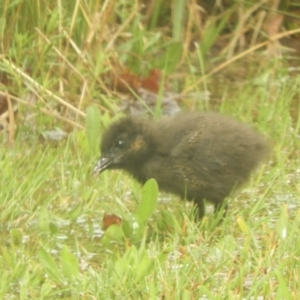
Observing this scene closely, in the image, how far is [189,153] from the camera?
15.1 feet

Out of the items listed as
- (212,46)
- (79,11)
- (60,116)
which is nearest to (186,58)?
(212,46)

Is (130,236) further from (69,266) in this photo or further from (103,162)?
(69,266)

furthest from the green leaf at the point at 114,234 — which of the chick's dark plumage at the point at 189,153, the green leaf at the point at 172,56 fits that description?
the green leaf at the point at 172,56

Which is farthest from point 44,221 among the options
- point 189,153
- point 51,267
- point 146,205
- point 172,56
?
point 172,56

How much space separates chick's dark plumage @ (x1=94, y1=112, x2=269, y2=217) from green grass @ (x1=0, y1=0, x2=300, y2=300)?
13 cm

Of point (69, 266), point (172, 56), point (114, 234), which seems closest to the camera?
point (69, 266)

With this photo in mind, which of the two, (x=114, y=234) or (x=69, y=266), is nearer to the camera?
(x=69, y=266)

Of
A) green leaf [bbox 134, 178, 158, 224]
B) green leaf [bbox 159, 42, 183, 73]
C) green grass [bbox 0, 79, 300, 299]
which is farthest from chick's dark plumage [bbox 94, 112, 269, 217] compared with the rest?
green leaf [bbox 159, 42, 183, 73]

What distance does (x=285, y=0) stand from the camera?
7.67m

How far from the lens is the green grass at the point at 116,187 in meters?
3.66

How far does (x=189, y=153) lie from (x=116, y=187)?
0.66 metres

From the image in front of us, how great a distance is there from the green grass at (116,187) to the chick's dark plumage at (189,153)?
0.43 feet

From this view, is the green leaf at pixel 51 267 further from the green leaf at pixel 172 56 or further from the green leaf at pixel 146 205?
the green leaf at pixel 172 56

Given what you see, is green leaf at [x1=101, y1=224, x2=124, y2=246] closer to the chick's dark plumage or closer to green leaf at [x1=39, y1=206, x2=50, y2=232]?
green leaf at [x1=39, y1=206, x2=50, y2=232]
